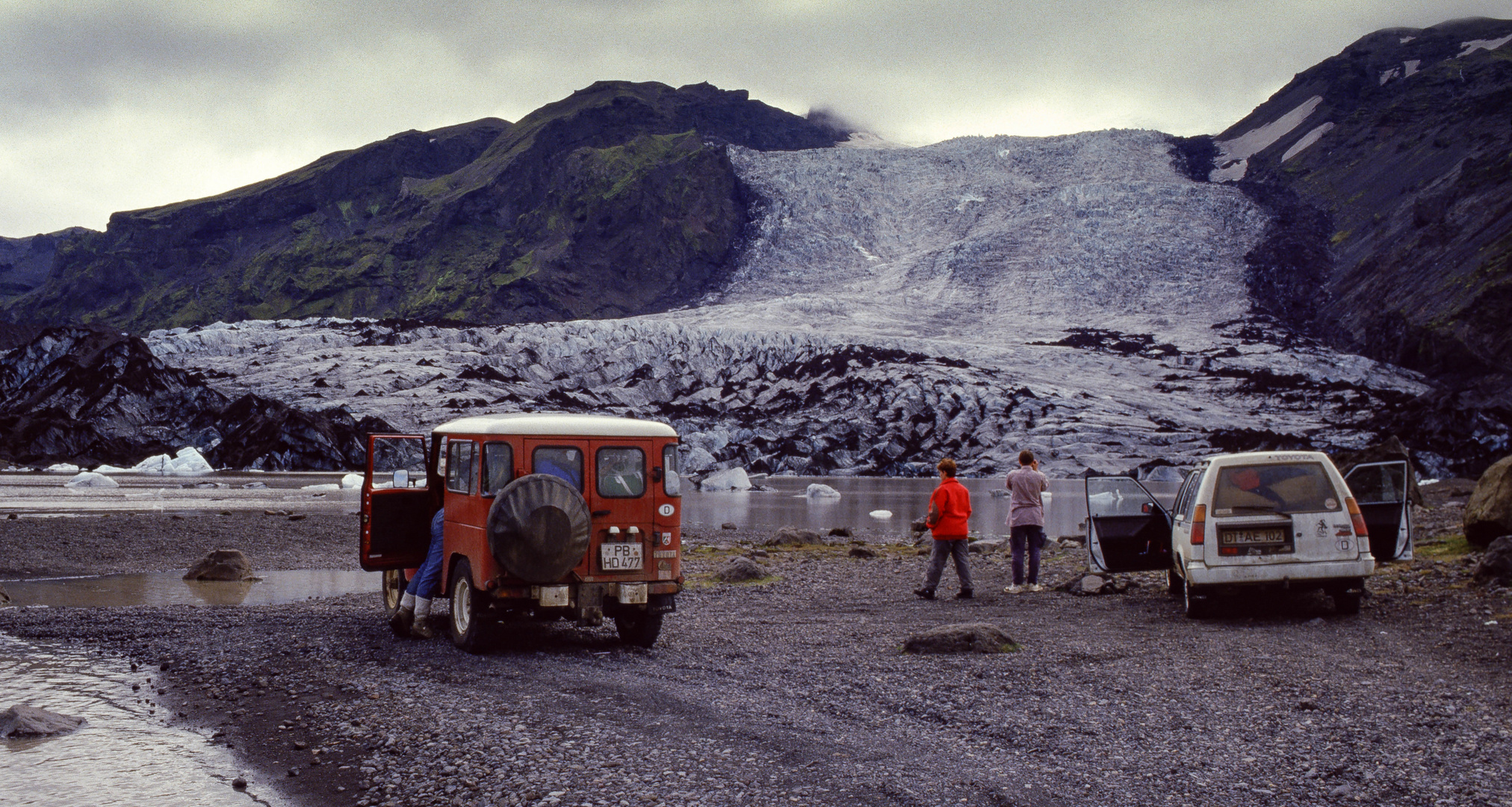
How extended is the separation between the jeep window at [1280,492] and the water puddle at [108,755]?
8348 mm

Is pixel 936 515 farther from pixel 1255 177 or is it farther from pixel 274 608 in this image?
pixel 1255 177

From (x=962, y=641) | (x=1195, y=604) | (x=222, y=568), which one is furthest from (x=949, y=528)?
(x=222, y=568)

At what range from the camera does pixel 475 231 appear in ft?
523

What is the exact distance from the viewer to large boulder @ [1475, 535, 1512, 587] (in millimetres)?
11023

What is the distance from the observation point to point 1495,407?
192 ft

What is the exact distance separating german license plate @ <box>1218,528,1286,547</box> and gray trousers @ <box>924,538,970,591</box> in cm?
341

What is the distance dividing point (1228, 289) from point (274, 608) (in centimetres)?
10030

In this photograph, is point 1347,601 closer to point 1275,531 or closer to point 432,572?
point 1275,531

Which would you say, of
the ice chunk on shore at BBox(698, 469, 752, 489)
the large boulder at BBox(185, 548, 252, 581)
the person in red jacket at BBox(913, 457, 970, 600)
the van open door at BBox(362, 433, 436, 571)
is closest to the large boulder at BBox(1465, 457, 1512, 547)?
the person in red jacket at BBox(913, 457, 970, 600)

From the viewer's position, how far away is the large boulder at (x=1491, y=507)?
13055 millimetres

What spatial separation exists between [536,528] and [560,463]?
2.15 ft

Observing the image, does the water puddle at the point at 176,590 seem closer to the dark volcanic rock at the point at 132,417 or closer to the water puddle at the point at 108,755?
the water puddle at the point at 108,755

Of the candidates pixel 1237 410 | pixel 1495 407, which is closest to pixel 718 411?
pixel 1237 410

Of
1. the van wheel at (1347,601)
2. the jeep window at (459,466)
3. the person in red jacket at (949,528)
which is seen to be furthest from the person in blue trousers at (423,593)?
the van wheel at (1347,601)
